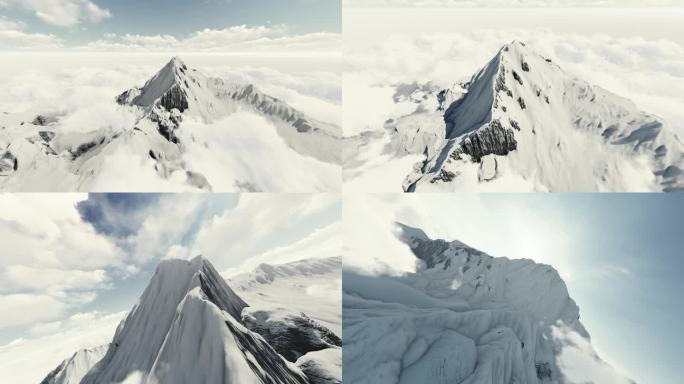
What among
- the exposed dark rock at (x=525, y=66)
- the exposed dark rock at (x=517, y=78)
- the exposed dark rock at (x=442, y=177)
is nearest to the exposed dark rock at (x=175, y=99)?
the exposed dark rock at (x=442, y=177)

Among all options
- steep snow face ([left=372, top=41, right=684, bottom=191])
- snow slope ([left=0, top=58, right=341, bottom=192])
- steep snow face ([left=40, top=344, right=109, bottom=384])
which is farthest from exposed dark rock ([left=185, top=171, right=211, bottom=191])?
steep snow face ([left=372, top=41, right=684, bottom=191])

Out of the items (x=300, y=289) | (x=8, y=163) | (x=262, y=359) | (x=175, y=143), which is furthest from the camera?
(x=300, y=289)

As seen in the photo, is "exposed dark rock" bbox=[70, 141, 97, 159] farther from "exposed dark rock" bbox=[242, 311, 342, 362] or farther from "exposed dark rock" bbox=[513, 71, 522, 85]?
"exposed dark rock" bbox=[513, 71, 522, 85]

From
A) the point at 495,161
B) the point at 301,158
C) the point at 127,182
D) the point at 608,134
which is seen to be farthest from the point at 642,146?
the point at 127,182

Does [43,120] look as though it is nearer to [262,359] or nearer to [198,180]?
[198,180]

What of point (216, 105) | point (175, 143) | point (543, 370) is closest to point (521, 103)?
point (543, 370)

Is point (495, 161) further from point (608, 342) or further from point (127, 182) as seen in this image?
point (127, 182)
